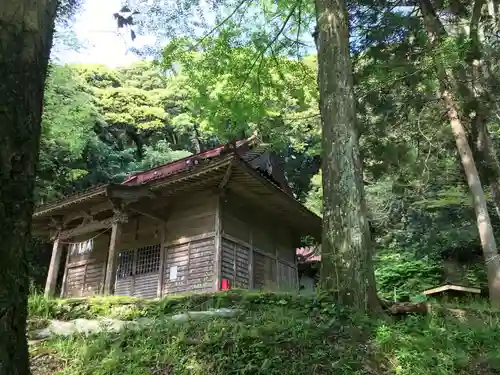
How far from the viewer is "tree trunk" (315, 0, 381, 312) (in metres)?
5.74

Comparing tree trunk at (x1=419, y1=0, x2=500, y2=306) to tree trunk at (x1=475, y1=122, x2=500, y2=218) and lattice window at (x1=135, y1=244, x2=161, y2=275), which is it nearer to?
tree trunk at (x1=475, y1=122, x2=500, y2=218)

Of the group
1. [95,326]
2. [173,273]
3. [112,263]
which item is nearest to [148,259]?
[173,273]

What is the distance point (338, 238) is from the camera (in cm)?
594

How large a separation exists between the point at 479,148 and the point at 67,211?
1151 cm

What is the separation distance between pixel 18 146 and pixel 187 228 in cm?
1041

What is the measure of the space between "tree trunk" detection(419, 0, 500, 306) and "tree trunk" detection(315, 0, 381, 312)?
111 inches

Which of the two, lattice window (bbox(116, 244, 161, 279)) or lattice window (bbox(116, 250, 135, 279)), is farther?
lattice window (bbox(116, 250, 135, 279))

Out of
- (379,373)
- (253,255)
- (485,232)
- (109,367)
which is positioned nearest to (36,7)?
(109,367)

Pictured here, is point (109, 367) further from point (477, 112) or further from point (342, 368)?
point (477, 112)

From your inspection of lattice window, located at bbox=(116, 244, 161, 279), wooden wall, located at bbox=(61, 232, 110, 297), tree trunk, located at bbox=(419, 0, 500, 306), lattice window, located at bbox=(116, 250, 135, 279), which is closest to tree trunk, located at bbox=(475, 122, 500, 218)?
tree trunk, located at bbox=(419, 0, 500, 306)

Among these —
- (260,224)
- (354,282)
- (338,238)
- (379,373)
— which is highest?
(260,224)

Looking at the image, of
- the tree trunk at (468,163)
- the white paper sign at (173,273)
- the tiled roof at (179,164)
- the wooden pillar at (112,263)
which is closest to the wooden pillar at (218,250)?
the white paper sign at (173,273)

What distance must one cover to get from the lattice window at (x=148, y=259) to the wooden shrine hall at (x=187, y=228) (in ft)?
0.10

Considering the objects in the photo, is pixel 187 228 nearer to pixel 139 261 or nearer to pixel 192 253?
pixel 192 253
